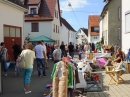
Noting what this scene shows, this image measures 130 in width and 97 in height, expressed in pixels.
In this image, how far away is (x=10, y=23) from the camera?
713 inches

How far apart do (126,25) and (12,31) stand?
8.17 m

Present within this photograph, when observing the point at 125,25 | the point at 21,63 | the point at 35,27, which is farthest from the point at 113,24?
the point at 21,63

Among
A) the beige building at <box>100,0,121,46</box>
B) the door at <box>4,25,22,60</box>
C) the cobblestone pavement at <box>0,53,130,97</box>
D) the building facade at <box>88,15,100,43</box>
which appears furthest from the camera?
the building facade at <box>88,15,100,43</box>

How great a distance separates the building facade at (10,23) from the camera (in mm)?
16875

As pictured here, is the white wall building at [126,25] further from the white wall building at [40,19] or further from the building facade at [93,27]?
the building facade at [93,27]

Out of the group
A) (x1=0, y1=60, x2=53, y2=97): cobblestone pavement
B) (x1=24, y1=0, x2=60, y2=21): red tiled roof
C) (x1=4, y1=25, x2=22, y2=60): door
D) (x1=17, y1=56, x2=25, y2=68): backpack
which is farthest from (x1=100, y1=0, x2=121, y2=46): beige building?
(x1=17, y1=56, x2=25, y2=68): backpack

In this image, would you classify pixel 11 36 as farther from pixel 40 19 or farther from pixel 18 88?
Result: pixel 40 19

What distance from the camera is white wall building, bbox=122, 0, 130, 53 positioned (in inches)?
616

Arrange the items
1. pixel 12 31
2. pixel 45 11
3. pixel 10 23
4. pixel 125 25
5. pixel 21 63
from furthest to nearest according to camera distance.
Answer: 1. pixel 45 11
2. pixel 12 31
3. pixel 10 23
4. pixel 125 25
5. pixel 21 63

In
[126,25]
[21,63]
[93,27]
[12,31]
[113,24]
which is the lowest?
[21,63]

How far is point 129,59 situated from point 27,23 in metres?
24.5

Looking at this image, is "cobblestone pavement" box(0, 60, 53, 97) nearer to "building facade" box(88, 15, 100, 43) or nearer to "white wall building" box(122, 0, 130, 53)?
"white wall building" box(122, 0, 130, 53)

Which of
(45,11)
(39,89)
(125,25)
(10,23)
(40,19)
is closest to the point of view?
(39,89)

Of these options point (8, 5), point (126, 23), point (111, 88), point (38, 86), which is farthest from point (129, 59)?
point (8, 5)
